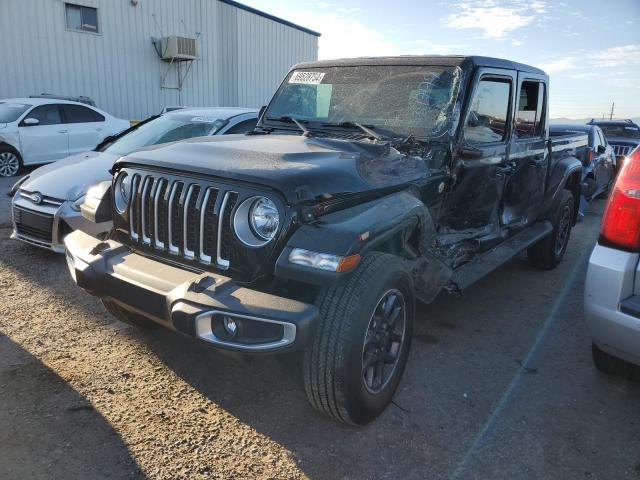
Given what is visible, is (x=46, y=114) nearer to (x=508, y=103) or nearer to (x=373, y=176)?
(x=508, y=103)

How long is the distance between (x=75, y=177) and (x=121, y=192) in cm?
253

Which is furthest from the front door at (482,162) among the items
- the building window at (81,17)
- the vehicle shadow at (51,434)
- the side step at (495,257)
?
the building window at (81,17)

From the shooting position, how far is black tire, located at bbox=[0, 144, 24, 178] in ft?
33.3

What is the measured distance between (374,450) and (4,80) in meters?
16.6

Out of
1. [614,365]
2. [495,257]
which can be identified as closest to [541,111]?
[495,257]

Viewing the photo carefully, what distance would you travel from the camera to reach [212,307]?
2184 mm

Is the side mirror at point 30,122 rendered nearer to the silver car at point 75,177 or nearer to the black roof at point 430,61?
the silver car at point 75,177

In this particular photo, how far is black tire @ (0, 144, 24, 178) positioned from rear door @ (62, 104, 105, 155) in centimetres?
101

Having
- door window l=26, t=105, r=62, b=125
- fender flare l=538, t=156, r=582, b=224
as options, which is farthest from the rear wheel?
fender flare l=538, t=156, r=582, b=224

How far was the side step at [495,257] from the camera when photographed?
353 centimetres

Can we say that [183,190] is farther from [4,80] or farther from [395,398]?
[4,80]

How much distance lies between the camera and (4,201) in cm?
792

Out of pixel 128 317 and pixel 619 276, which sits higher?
pixel 619 276

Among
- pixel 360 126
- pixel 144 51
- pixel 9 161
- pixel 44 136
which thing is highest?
pixel 144 51
